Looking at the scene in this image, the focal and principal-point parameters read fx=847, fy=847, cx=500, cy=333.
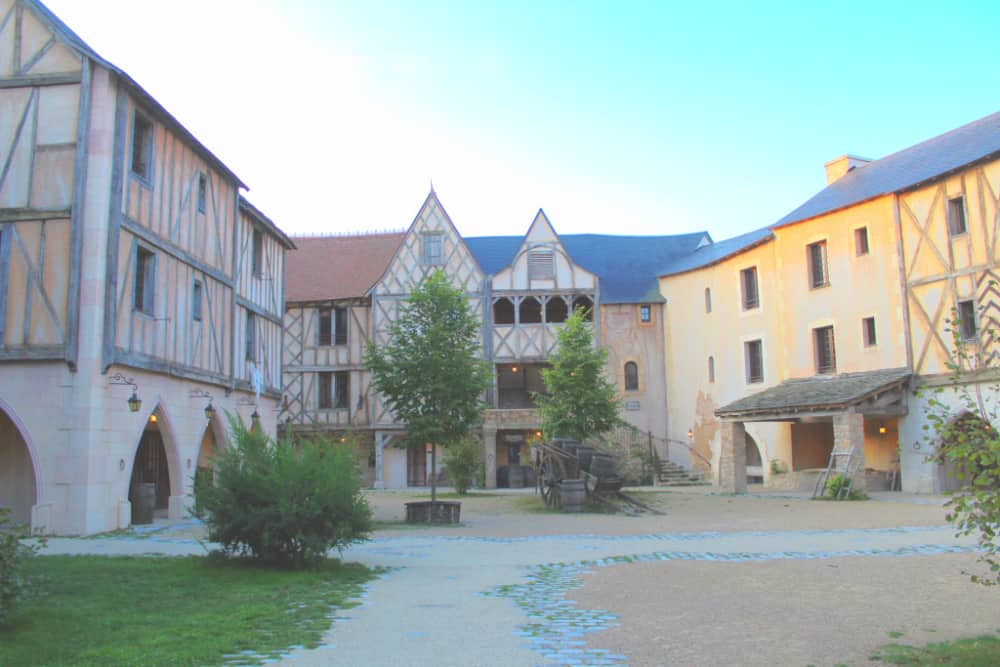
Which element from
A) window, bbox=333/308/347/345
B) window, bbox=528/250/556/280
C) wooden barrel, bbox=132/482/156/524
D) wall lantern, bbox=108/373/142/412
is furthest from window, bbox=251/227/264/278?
window, bbox=528/250/556/280

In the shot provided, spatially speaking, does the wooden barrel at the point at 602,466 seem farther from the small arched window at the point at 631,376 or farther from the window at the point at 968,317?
the small arched window at the point at 631,376

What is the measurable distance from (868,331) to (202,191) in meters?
17.4

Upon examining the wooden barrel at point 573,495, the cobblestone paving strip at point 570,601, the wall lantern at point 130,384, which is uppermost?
the wall lantern at point 130,384

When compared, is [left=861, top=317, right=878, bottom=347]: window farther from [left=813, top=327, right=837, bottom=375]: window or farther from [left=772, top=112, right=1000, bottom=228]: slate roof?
[left=772, top=112, right=1000, bottom=228]: slate roof

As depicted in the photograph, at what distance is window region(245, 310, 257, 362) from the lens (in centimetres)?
2145

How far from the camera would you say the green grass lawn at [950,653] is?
4879 mm

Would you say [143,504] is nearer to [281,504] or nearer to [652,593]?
[281,504]

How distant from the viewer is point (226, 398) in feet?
64.4

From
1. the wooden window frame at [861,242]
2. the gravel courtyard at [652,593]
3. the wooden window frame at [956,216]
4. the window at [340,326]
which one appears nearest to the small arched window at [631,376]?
the wooden window frame at [861,242]

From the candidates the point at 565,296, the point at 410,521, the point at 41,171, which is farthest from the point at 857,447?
the point at 41,171

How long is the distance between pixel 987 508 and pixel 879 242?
63.7 feet

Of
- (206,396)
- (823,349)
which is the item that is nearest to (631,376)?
(823,349)

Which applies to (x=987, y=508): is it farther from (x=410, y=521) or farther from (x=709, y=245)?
(x=709, y=245)

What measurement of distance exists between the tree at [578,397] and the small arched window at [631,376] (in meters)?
8.19
